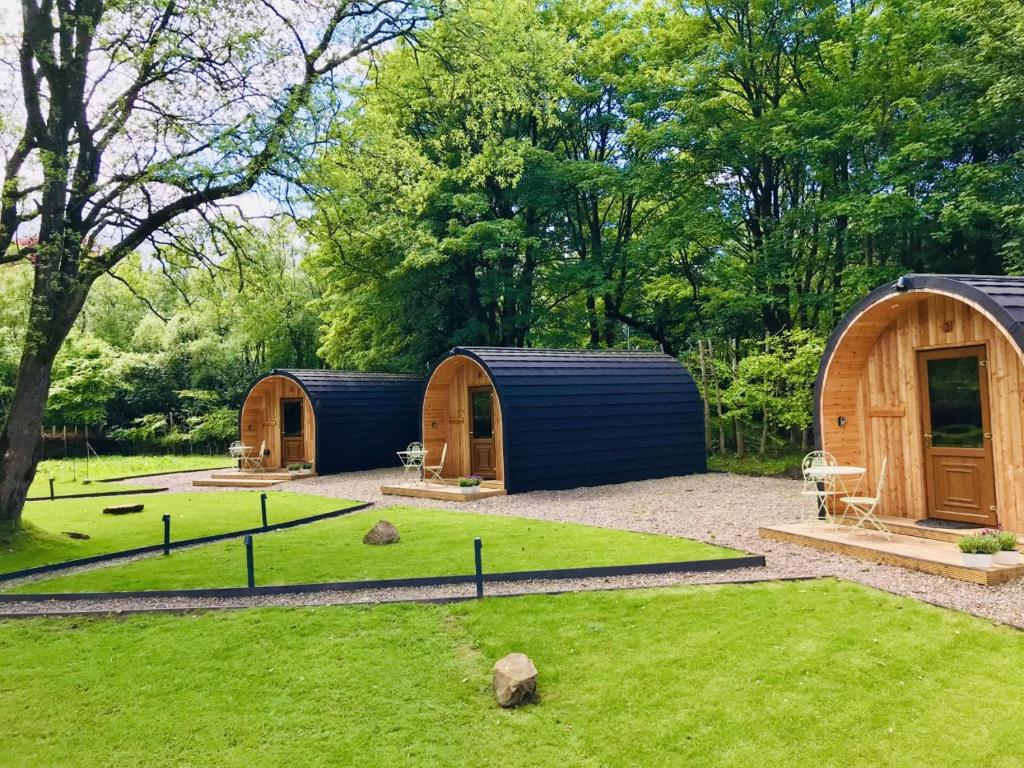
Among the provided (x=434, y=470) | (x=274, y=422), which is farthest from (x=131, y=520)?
(x=274, y=422)

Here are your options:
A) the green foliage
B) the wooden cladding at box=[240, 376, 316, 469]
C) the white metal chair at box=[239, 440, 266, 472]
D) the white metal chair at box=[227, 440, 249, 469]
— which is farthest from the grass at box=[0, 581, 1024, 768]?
the wooden cladding at box=[240, 376, 316, 469]

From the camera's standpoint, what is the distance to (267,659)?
5621 millimetres

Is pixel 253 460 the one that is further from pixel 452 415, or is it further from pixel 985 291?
pixel 985 291

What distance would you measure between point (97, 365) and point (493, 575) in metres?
27.8

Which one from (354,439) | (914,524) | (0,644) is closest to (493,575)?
(0,644)

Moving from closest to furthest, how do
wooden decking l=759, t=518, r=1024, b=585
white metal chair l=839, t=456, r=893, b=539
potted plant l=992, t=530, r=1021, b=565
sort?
1. wooden decking l=759, t=518, r=1024, b=585
2. potted plant l=992, t=530, r=1021, b=565
3. white metal chair l=839, t=456, r=893, b=539

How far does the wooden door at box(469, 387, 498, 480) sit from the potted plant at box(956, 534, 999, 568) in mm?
10629

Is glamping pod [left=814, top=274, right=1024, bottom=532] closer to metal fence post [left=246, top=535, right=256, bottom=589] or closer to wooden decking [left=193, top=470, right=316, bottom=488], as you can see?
metal fence post [left=246, top=535, right=256, bottom=589]

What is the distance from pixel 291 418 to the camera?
69.1 ft

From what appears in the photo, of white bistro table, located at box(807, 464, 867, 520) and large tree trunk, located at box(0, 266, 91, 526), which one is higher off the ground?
large tree trunk, located at box(0, 266, 91, 526)

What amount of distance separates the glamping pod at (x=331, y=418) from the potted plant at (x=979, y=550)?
51.8 ft

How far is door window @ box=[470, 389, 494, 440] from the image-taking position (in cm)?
1653

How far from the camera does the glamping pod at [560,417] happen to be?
573 inches

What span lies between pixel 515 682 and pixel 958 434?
6.99 metres
